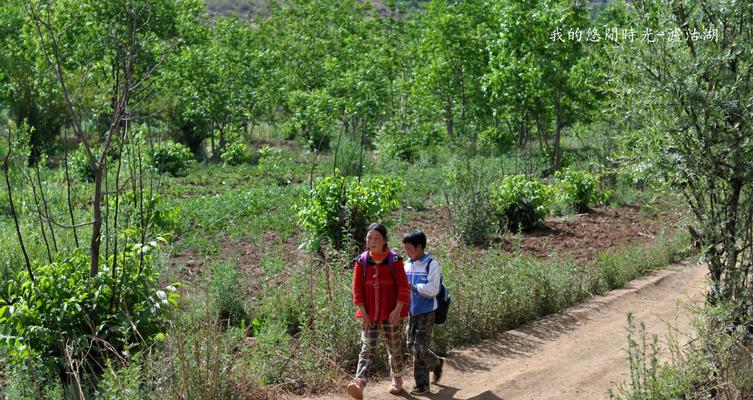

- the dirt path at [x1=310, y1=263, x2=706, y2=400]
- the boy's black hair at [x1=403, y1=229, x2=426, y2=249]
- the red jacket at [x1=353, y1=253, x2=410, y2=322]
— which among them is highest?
the boy's black hair at [x1=403, y1=229, x2=426, y2=249]

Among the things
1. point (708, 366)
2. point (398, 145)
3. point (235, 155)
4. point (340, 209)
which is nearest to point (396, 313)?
point (708, 366)

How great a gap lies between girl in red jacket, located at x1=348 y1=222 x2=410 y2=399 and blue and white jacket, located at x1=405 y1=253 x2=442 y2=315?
0.20 metres

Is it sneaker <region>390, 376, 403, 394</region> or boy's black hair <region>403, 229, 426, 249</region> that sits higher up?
Result: boy's black hair <region>403, 229, 426, 249</region>

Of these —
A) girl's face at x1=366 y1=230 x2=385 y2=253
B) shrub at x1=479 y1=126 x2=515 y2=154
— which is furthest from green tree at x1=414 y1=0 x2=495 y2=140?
girl's face at x1=366 y1=230 x2=385 y2=253

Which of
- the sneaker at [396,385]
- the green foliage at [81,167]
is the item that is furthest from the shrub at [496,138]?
the sneaker at [396,385]

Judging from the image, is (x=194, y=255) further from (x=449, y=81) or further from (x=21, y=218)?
(x=449, y=81)

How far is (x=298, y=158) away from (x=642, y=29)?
56.6 ft

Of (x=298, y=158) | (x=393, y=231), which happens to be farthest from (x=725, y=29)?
(x=298, y=158)

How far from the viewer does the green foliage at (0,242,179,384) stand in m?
5.96

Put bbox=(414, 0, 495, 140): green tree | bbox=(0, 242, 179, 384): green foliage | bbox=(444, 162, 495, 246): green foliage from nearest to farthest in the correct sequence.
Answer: bbox=(0, 242, 179, 384): green foliage
bbox=(444, 162, 495, 246): green foliage
bbox=(414, 0, 495, 140): green tree

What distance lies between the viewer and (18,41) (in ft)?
92.1

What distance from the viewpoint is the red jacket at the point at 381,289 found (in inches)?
246

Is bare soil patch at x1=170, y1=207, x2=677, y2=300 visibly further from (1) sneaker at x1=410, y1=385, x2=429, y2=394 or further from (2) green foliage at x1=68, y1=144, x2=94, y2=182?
(2) green foliage at x1=68, y1=144, x2=94, y2=182

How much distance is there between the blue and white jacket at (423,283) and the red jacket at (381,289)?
0.19 metres
